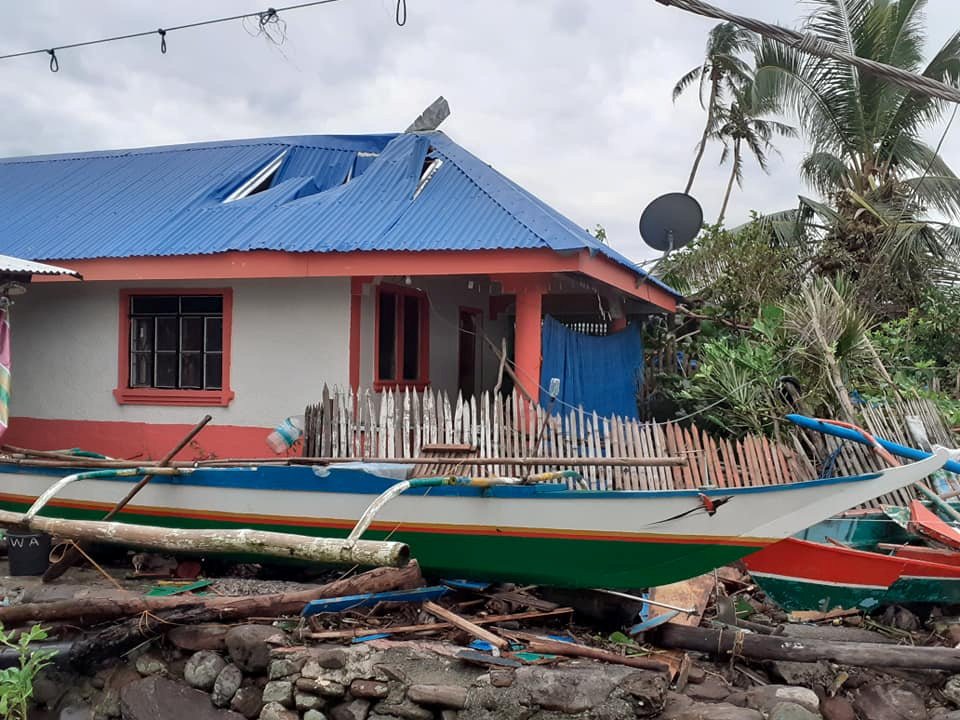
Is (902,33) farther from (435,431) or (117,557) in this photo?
(117,557)

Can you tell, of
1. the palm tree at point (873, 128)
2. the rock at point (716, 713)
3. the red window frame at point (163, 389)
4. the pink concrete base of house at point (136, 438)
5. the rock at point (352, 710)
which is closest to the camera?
the rock at point (716, 713)

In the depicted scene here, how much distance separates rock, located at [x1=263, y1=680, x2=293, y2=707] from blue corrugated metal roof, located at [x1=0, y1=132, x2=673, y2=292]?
13.0 ft

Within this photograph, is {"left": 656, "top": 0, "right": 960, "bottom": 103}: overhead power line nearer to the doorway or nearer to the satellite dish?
the satellite dish

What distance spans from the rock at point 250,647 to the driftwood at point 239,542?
0.52 meters

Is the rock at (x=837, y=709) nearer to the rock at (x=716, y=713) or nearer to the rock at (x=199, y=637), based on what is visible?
the rock at (x=716, y=713)

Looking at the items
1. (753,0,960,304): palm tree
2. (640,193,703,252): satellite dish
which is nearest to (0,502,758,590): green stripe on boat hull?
(640,193,703,252): satellite dish

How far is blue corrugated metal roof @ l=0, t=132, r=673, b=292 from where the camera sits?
8.27 meters

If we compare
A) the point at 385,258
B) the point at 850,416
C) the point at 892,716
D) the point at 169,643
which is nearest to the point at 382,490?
the point at 169,643

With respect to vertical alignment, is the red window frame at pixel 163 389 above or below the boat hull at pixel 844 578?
above

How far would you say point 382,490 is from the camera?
6.43 m

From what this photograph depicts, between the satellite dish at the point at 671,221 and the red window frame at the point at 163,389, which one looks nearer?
the red window frame at the point at 163,389

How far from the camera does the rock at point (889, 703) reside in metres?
5.63

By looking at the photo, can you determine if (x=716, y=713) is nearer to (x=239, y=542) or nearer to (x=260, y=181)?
(x=239, y=542)

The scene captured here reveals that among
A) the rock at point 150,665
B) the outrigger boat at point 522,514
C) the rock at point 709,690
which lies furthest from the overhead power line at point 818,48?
the rock at point 150,665
